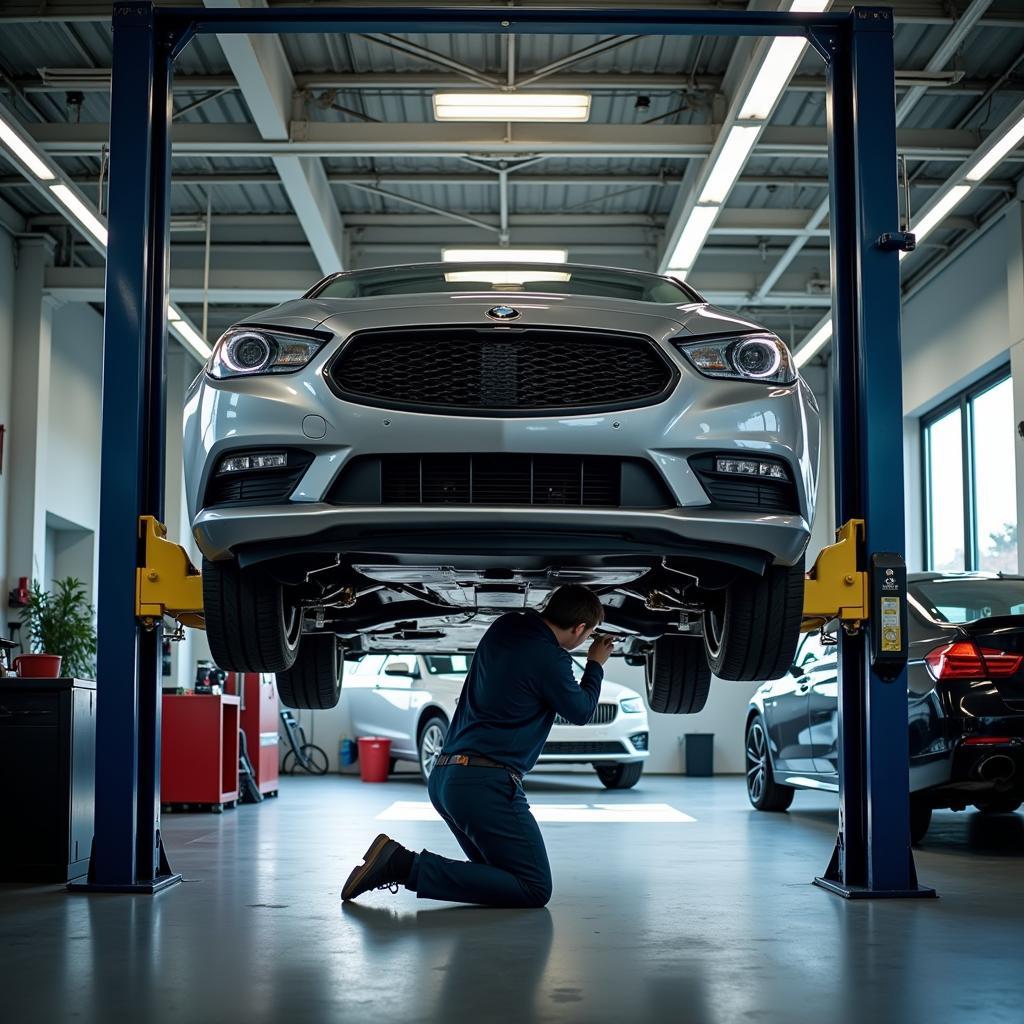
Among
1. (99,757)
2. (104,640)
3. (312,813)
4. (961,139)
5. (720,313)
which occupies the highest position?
(961,139)

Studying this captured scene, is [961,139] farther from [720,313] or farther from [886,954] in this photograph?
[886,954]

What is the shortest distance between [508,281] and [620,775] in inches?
324

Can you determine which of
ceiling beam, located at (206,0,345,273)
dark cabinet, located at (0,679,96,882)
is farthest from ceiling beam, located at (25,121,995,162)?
dark cabinet, located at (0,679,96,882)

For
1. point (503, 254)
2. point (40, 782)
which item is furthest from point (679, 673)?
point (503, 254)

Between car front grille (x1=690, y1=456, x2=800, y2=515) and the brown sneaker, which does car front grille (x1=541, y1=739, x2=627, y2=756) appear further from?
car front grille (x1=690, y1=456, x2=800, y2=515)

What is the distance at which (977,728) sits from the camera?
19.4ft

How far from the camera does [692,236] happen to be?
1090cm

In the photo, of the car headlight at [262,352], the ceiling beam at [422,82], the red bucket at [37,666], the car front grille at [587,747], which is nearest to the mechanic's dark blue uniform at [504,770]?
the car headlight at [262,352]

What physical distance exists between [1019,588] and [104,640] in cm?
462

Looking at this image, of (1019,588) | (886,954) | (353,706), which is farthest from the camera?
(353,706)

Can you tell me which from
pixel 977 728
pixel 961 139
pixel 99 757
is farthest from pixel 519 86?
pixel 99 757

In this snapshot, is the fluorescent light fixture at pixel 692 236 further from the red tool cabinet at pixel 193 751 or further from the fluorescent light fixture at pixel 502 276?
the fluorescent light fixture at pixel 502 276

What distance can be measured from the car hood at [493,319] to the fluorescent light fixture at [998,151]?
19.2ft

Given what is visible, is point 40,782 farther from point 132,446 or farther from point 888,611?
point 888,611
